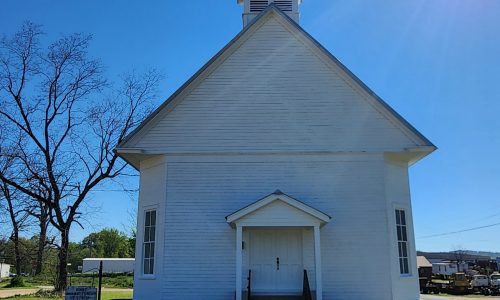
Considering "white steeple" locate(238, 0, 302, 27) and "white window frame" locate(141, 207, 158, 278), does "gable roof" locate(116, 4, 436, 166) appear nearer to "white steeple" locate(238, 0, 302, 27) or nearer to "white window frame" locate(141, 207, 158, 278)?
"white window frame" locate(141, 207, 158, 278)

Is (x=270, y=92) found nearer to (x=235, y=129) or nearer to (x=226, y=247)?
(x=235, y=129)

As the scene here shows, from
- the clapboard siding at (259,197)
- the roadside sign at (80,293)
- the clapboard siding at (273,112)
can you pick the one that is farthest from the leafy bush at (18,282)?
the clapboard siding at (259,197)

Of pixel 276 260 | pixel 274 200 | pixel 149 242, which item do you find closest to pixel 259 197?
pixel 274 200

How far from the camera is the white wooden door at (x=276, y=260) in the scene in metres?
12.1

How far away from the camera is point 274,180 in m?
12.6

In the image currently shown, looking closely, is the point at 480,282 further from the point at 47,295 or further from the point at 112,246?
the point at 112,246

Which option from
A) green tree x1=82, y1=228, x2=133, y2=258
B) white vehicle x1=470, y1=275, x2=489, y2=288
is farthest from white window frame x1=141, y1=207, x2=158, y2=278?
green tree x1=82, y1=228, x2=133, y2=258

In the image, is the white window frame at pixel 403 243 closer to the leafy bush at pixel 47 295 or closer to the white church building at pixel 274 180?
the white church building at pixel 274 180

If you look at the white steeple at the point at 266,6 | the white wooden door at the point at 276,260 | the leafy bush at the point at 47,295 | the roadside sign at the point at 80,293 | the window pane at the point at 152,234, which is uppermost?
the white steeple at the point at 266,6

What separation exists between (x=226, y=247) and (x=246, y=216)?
126 cm

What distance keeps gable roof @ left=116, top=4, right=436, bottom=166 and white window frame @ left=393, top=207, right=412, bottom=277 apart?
6.64 ft

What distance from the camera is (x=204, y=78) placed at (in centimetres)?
1332

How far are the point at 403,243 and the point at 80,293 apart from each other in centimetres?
875

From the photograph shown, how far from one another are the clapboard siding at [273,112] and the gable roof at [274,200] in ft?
5.78
